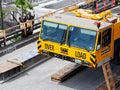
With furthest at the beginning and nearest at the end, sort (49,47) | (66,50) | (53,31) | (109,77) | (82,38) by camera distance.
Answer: (49,47) < (53,31) < (109,77) < (66,50) < (82,38)

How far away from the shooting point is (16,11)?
95.9ft

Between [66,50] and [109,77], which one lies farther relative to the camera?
[109,77]

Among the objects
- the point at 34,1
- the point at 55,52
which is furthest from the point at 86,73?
the point at 34,1

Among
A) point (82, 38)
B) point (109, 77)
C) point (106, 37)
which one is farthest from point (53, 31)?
point (109, 77)

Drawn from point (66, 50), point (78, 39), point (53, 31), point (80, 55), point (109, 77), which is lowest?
point (109, 77)

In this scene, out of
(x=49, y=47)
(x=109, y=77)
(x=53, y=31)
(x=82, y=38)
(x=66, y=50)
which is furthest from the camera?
(x=49, y=47)

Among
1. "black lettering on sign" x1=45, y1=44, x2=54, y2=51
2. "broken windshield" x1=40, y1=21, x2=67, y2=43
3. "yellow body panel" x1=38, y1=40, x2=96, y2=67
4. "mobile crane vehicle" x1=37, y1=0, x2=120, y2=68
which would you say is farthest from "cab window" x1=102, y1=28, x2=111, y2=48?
"black lettering on sign" x1=45, y1=44, x2=54, y2=51

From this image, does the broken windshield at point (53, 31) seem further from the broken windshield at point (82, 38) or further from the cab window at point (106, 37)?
the cab window at point (106, 37)

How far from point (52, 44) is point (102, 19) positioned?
6.93 ft

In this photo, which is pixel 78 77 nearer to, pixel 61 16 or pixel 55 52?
pixel 55 52

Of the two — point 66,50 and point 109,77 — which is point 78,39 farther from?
point 109,77

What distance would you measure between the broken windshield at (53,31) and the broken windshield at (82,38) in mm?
314

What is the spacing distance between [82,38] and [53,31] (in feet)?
3.91

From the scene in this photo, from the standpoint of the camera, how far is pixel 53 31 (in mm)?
12133
